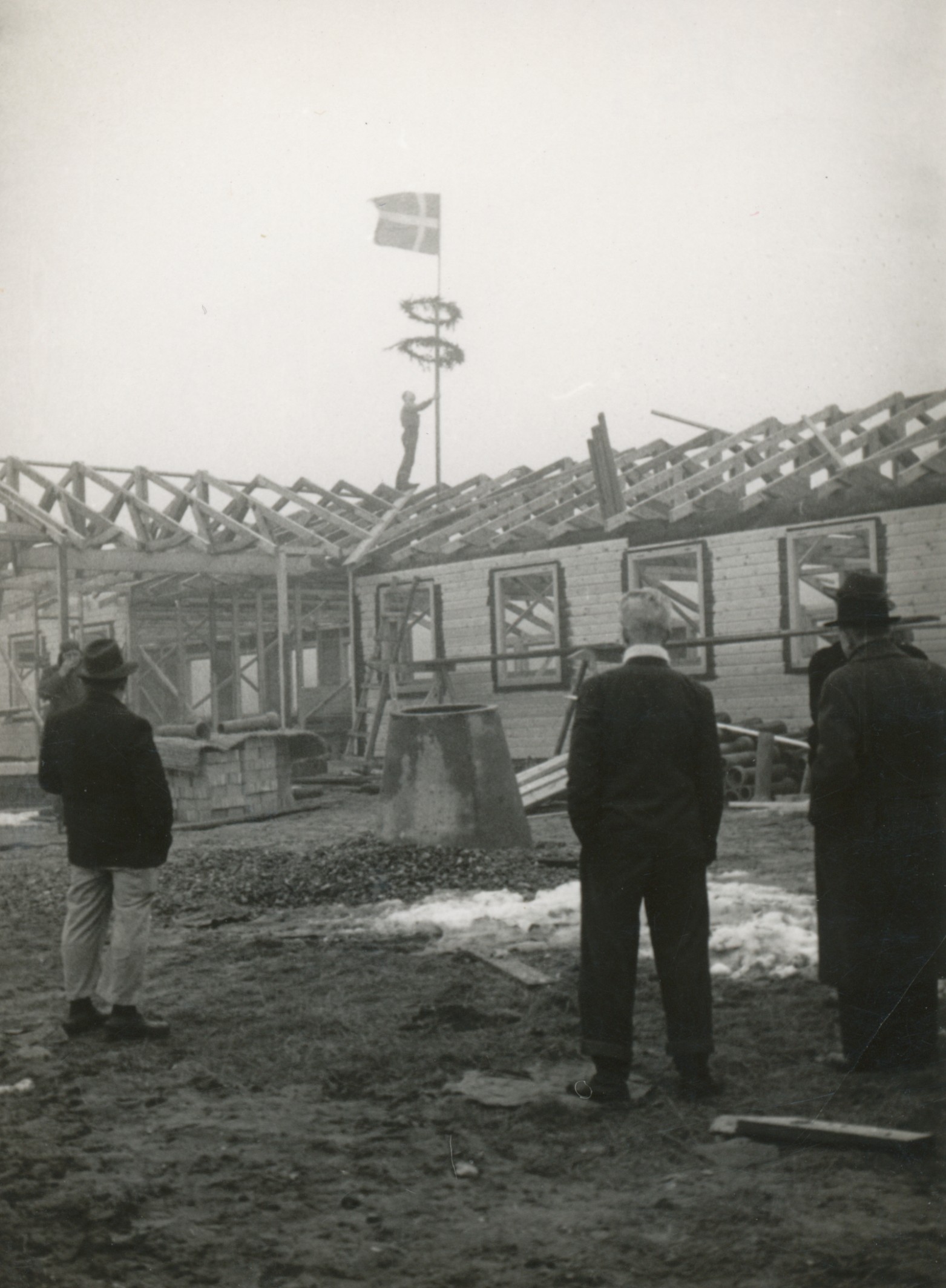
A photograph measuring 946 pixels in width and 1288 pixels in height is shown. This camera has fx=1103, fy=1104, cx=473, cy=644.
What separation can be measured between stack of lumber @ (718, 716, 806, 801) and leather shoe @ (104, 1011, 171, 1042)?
29.9ft

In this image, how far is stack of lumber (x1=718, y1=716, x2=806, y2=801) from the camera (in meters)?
13.2

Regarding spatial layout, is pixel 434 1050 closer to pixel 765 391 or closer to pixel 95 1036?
pixel 95 1036

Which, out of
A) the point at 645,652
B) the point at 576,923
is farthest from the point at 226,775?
the point at 645,652

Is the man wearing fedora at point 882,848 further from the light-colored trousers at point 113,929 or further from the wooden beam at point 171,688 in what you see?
the wooden beam at point 171,688

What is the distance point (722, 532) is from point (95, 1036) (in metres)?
12.5

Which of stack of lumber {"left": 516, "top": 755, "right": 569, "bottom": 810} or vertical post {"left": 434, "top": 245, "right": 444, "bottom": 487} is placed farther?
vertical post {"left": 434, "top": 245, "right": 444, "bottom": 487}

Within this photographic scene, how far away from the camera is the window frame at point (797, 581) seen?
47.5 feet

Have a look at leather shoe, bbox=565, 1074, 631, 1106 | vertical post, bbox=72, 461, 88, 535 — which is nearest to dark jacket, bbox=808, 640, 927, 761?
leather shoe, bbox=565, 1074, 631, 1106

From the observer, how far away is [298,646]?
21.2m

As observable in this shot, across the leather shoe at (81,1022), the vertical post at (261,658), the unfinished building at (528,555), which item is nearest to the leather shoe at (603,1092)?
the leather shoe at (81,1022)

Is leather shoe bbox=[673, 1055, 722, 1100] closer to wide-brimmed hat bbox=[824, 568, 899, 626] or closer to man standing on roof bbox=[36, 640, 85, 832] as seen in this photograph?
Answer: wide-brimmed hat bbox=[824, 568, 899, 626]

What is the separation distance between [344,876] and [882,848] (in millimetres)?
5226

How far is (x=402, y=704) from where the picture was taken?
19484 millimetres

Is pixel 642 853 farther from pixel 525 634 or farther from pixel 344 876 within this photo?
pixel 525 634
